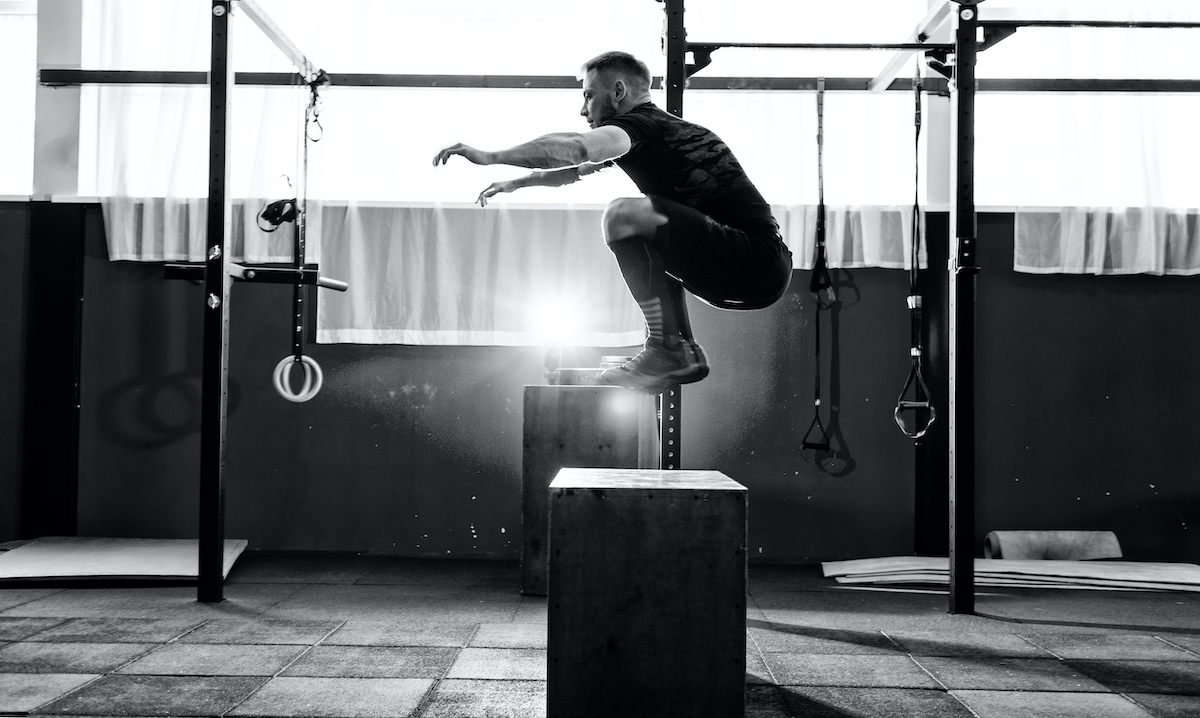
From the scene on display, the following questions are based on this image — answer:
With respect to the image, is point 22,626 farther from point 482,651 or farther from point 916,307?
point 916,307

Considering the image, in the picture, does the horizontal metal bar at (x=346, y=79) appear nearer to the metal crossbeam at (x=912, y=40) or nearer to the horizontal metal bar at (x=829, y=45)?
the horizontal metal bar at (x=829, y=45)

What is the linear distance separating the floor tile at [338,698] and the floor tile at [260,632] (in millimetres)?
566

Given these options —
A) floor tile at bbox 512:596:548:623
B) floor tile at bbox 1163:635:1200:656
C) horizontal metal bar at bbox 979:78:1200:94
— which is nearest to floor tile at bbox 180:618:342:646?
floor tile at bbox 512:596:548:623

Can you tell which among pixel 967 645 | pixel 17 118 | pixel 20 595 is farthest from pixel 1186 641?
pixel 17 118

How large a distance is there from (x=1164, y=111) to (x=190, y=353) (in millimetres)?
5888

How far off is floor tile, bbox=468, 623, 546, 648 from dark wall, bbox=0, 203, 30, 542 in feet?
11.4

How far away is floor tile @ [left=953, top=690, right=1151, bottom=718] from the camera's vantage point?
8.77ft

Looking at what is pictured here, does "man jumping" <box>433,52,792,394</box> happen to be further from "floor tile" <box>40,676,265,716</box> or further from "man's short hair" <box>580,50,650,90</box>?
"floor tile" <box>40,676,265,716</box>

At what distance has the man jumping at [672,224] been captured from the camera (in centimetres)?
249

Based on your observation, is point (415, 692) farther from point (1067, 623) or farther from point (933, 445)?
point (933, 445)

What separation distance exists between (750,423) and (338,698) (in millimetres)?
3213

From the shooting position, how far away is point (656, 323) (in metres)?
2.68

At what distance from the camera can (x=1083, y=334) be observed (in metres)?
5.37

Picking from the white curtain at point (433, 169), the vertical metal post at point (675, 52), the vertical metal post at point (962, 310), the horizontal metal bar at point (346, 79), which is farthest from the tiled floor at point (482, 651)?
the horizontal metal bar at point (346, 79)
